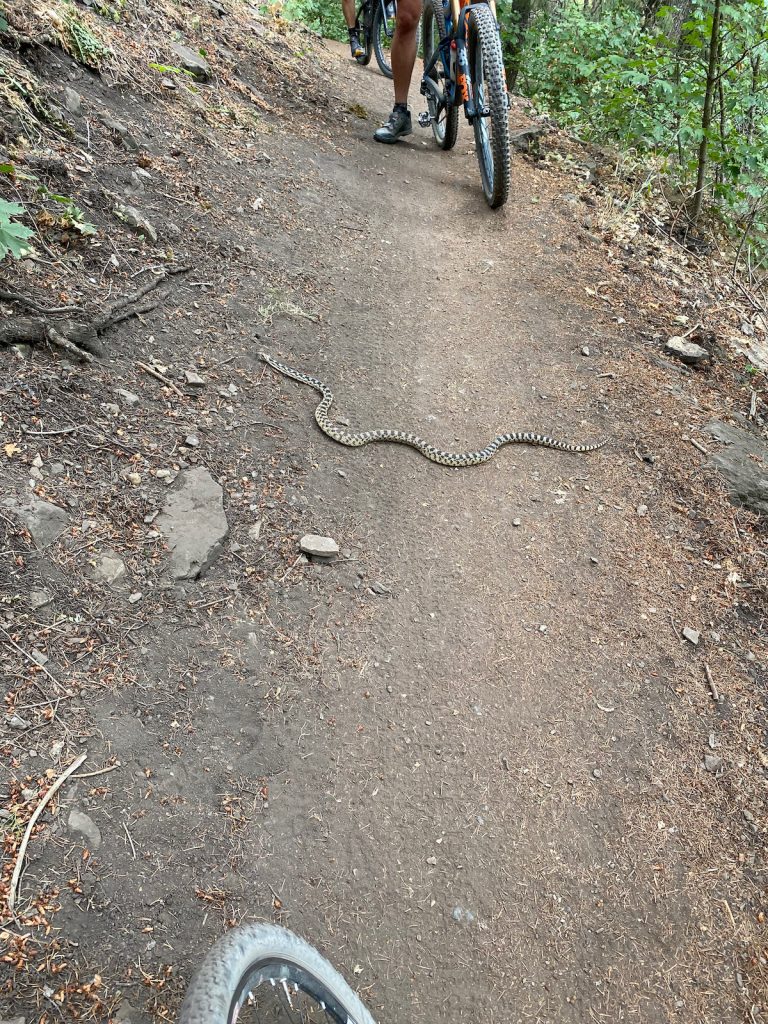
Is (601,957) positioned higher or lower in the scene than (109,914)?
lower

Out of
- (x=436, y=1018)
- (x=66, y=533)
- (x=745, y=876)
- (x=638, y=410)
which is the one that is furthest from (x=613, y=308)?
(x=436, y=1018)

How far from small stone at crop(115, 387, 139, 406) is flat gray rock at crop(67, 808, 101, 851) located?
8.68 ft

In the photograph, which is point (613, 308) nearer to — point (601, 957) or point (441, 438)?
point (441, 438)

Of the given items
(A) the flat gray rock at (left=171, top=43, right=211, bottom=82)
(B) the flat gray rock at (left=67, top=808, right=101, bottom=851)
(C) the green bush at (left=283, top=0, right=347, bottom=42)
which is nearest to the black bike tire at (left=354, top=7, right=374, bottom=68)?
(C) the green bush at (left=283, top=0, right=347, bottom=42)

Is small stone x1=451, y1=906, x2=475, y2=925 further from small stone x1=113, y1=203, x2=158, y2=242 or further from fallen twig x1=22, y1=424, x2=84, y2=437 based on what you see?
small stone x1=113, y1=203, x2=158, y2=242

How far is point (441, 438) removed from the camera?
560cm

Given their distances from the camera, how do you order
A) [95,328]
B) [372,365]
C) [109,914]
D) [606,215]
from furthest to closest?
[606,215]
[372,365]
[95,328]
[109,914]

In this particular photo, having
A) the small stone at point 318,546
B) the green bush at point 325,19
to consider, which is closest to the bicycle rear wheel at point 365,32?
the green bush at point 325,19

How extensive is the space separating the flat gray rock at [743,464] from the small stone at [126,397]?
481cm

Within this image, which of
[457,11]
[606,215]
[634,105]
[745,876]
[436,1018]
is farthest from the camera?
[634,105]

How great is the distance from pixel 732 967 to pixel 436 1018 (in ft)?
5.14

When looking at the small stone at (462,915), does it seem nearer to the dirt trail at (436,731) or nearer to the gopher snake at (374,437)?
the dirt trail at (436,731)

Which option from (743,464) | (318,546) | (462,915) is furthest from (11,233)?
(743,464)

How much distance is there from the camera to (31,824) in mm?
2635
